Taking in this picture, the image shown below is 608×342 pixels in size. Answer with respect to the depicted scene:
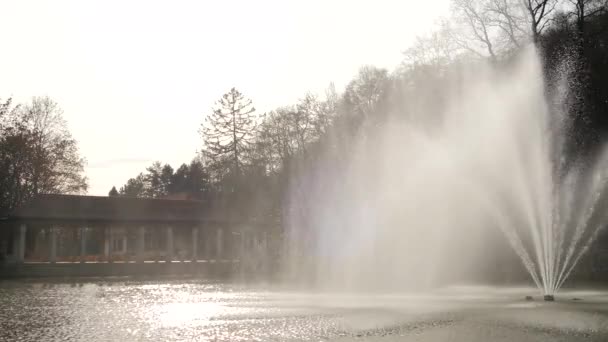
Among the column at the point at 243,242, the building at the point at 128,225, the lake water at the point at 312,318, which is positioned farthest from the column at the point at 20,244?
the lake water at the point at 312,318

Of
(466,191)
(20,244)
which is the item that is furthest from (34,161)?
(466,191)

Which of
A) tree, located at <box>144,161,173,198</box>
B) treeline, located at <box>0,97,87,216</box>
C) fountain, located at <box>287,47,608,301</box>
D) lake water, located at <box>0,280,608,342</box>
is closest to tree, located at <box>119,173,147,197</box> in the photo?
tree, located at <box>144,161,173,198</box>

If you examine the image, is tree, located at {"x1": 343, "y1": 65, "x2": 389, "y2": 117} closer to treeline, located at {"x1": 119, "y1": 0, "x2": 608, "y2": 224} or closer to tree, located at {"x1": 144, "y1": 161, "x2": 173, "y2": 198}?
treeline, located at {"x1": 119, "y1": 0, "x2": 608, "y2": 224}

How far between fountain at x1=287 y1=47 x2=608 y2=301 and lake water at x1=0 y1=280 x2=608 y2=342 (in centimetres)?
495

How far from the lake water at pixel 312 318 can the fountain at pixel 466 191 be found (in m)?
4.95

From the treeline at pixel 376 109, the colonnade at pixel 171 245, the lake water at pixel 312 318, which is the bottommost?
the lake water at pixel 312 318

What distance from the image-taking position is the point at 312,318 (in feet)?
40.8

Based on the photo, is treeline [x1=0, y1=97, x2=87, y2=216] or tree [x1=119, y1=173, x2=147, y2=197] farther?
tree [x1=119, y1=173, x2=147, y2=197]

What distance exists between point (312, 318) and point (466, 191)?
1621cm

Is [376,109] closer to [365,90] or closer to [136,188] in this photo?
[365,90]

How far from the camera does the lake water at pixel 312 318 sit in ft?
33.1

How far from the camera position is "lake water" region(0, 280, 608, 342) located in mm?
10094

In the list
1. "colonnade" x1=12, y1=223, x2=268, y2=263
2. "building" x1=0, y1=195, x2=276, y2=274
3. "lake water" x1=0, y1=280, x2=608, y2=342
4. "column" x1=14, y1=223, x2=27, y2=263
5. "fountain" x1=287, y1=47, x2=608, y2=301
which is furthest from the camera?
"building" x1=0, y1=195, x2=276, y2=274

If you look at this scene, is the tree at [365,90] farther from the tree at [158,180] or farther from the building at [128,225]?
the tree at [158,180]
